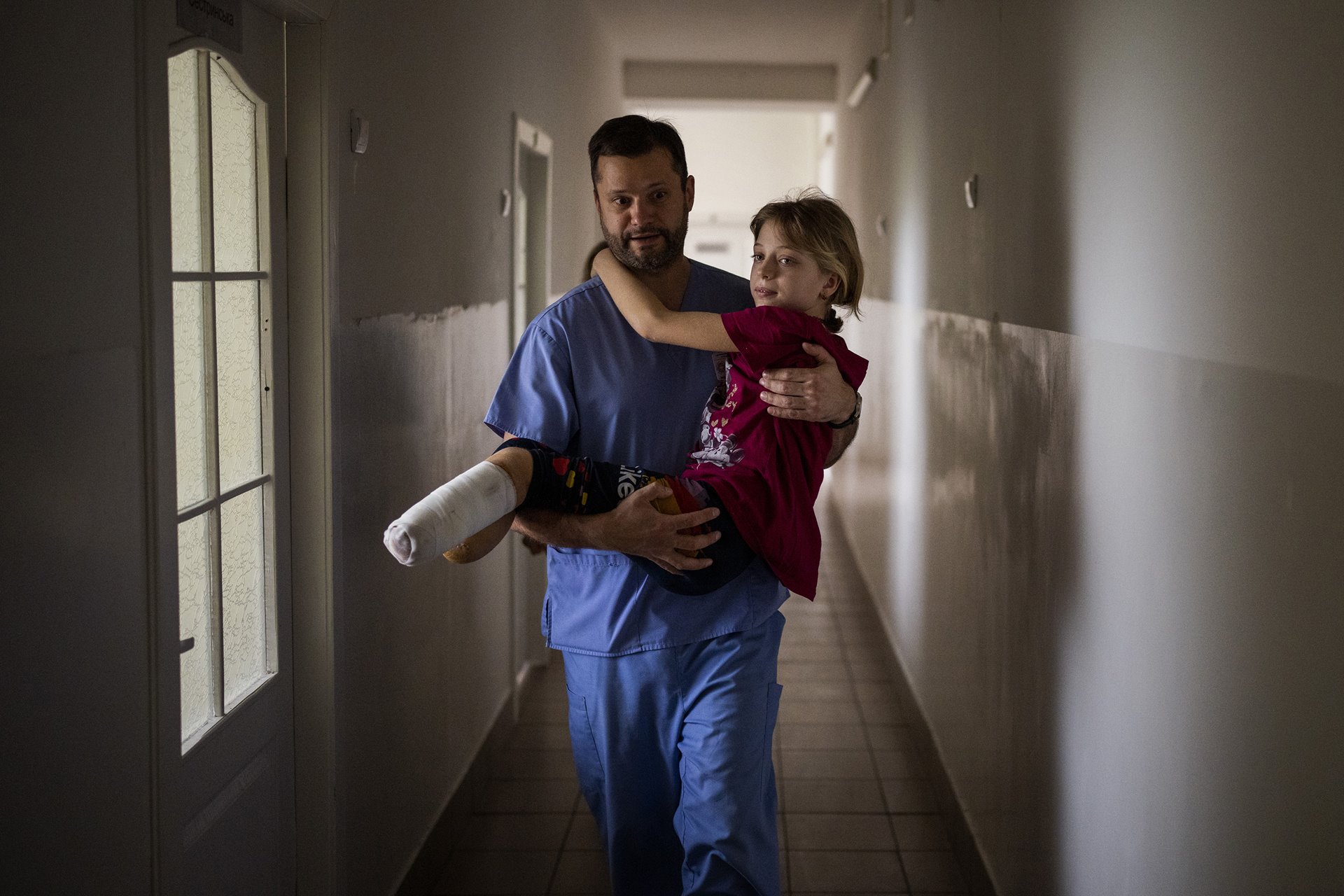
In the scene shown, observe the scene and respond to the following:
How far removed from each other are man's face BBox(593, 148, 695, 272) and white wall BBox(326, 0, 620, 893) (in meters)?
0.49

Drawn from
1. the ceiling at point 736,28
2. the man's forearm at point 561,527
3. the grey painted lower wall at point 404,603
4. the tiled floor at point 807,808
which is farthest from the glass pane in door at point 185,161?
the ceiling at point 736,28

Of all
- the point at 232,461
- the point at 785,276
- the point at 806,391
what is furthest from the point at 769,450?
the point at 232,461

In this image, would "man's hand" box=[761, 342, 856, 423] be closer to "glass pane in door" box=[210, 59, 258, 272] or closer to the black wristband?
the black wristband

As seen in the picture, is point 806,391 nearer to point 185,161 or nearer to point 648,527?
point 648,527

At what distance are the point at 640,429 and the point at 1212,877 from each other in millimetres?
Result: 1250

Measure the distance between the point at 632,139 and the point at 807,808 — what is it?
2.12 metres

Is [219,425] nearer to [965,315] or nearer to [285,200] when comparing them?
[285,200]

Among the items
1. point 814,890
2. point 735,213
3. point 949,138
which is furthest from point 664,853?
point 735,213

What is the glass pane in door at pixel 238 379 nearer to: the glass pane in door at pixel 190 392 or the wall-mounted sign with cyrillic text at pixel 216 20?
the glass pane in door at pixel 190 392

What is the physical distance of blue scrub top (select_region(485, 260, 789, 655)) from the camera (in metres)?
2.19

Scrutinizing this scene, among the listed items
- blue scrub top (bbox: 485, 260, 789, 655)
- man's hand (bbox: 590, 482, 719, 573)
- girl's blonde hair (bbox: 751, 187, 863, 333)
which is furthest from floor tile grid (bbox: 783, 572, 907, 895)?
girl's blonde hair (bbox: 751, 187, 863, 333)

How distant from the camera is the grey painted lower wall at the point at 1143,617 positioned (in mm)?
1166

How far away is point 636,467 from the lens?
6.84 ft

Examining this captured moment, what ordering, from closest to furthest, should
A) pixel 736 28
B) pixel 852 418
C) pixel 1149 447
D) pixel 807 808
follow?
pixel 1149 447 < pixel 852 418 < pixel 807 808 < pixel 736 28
